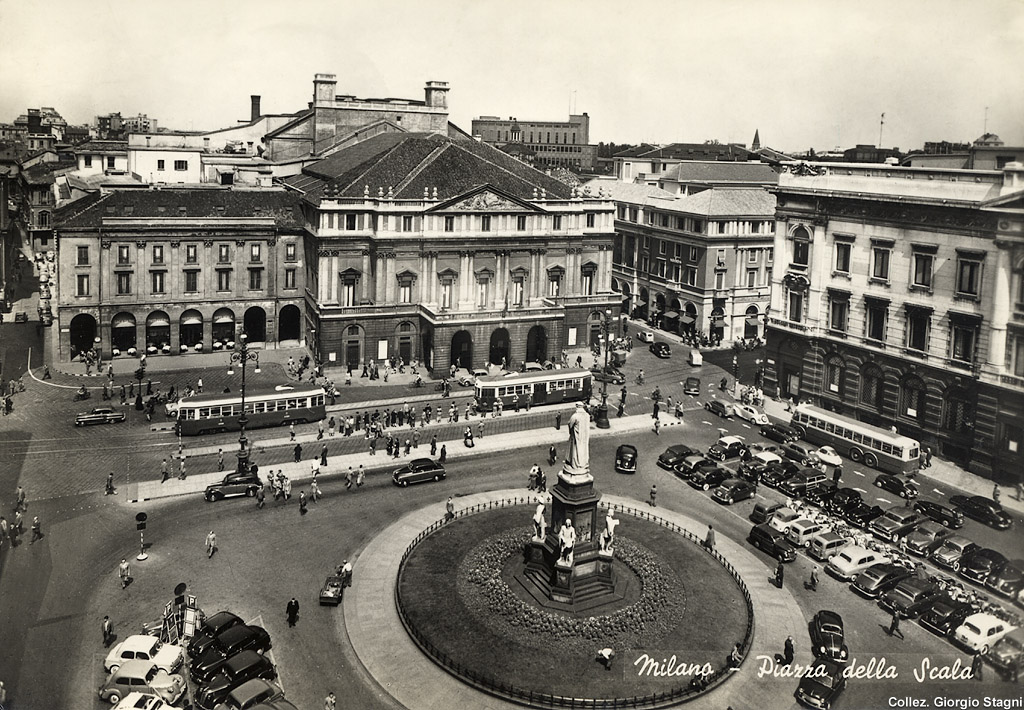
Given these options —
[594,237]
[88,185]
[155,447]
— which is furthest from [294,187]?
[155,447]

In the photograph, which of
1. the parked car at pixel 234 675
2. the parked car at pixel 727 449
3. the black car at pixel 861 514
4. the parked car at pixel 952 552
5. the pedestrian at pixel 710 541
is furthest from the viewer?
the parked car at pixel 727 449

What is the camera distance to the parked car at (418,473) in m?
Answer: 53.8

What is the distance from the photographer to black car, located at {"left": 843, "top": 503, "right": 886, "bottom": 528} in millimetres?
49534

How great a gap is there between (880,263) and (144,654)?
5255 centimetres

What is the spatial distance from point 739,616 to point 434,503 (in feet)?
63.4

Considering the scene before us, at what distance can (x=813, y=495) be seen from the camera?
2084 inches

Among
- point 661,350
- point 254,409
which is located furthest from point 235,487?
point 661,350

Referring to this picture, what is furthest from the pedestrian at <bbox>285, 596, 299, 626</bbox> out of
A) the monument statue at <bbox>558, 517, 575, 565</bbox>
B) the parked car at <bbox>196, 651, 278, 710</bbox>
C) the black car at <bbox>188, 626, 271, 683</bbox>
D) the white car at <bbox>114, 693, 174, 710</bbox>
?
the monument statue at <bbox>558, 517, 575, 565</bbox>

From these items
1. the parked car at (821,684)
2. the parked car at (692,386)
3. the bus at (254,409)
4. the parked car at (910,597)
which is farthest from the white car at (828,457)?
the bus at (254,409)

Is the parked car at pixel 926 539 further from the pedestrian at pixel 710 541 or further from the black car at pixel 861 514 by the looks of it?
the pedestrian at pixel 710 541

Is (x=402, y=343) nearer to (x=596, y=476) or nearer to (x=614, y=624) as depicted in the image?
(x=596, y=476)

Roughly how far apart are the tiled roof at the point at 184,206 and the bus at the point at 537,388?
2981 cm

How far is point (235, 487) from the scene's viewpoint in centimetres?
5109

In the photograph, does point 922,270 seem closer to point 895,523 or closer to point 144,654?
point 895,523
